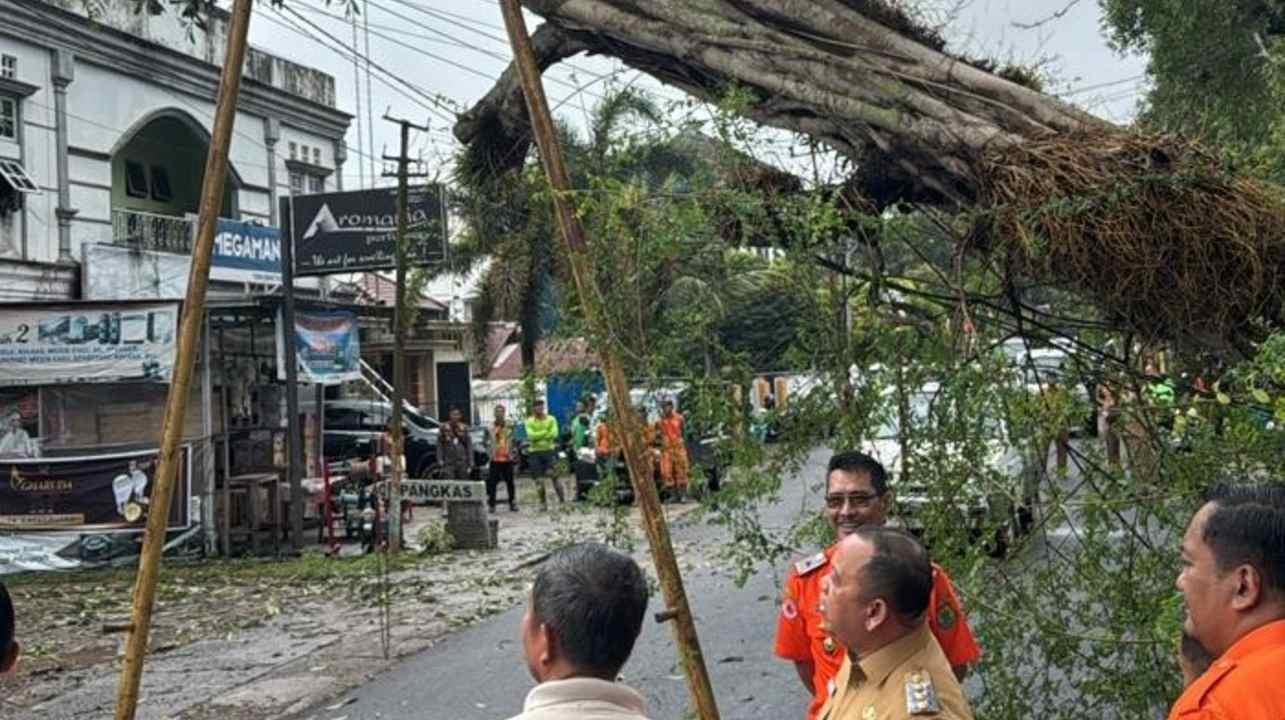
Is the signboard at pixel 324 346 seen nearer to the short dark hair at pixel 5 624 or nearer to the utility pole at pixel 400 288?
the utility pole at pixel 400 288

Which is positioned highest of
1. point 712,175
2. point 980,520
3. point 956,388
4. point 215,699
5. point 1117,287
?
point 712,175

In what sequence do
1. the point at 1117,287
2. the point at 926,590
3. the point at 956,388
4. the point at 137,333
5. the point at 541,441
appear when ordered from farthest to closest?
the point at 541,441, the point at 137,333, the point at 956,388, the point at 1117,287, the point at 926,590

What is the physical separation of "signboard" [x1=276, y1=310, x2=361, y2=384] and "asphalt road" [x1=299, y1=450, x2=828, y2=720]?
20.0ft

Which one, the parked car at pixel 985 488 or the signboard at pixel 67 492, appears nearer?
the parked car at pixel 985 488

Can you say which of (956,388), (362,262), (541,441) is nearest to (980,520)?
(956,388)

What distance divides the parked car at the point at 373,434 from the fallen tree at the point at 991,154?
17.4 meters

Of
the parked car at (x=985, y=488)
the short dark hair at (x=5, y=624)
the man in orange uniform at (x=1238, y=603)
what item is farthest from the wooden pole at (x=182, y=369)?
the man in orange uniform at (x=1238, y=603)

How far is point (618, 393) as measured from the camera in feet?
12.2

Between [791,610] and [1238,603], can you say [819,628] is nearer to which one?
[791,610]

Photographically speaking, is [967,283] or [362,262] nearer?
[967,283]

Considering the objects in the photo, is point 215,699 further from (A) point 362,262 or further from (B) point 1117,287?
(A) point 362,262

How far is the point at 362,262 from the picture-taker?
48.8 ft

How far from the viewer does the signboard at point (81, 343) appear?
46.0ft

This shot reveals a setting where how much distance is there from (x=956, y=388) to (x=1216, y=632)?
231 cm
